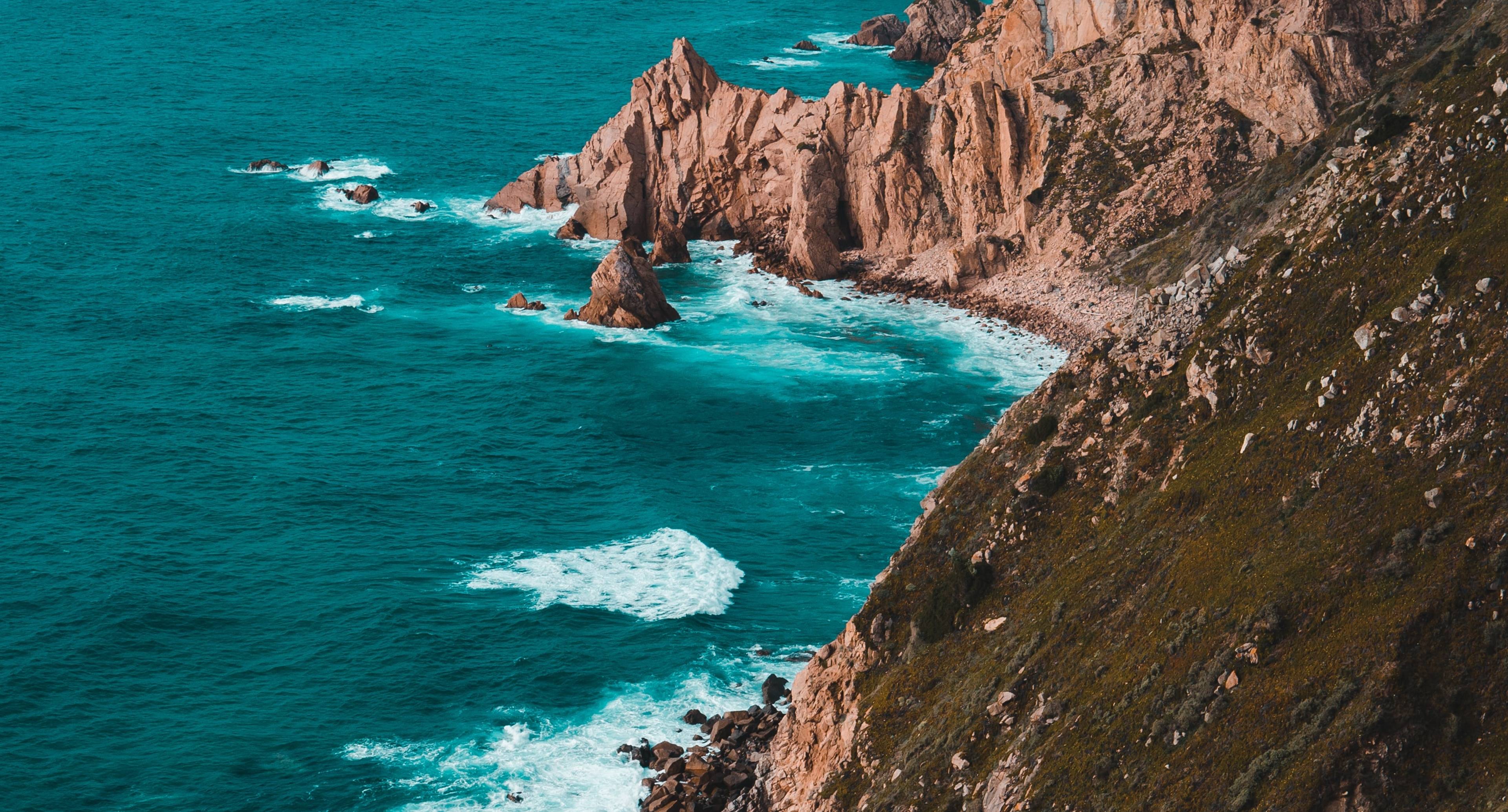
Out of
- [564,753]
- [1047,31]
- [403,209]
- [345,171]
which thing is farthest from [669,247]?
[564,753]

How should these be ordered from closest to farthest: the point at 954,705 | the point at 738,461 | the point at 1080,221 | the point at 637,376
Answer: the point at 954,705 → the point at 738,461 → the point at 637,376 → the point at 1080,221

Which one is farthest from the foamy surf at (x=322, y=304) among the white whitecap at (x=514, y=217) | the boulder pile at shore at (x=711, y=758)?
the boulder pile at shore at (x=711, y=758)

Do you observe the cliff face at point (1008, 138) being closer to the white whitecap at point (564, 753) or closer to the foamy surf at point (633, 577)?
Answer: the foamy surf at point (633, 577)

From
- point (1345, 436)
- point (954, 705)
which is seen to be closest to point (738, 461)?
point (954, 705)

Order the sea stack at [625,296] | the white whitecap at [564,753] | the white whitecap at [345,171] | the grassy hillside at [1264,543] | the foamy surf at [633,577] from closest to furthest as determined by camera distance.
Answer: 1. the grassy hillside at [1264,543]
2. the white whitecap at [564,753]
3. the foamy surf at [633,577]
4. the sea stack at [625,296]
5. the white whitecap at [345,171]

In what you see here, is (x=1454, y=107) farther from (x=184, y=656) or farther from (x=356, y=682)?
(x=184, y=656)

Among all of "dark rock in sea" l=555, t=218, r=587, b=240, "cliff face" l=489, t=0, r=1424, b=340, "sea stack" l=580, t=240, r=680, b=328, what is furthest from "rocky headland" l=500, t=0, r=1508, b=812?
"dark rock in sea" l=555, t=218, r=587, b=240
